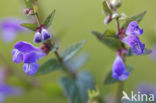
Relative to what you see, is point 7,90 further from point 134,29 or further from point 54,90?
point 134,29

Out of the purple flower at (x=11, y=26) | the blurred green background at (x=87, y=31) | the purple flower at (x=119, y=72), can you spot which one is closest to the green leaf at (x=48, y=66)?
the purple flower at (x=119, y=72)

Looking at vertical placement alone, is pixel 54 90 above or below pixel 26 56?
below

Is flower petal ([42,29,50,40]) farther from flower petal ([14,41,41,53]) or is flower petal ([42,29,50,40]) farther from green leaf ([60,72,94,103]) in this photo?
green leaf ([60,72,94,103])

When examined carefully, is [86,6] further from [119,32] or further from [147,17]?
[119,32]

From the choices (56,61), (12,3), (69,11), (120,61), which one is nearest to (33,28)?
(56,61)

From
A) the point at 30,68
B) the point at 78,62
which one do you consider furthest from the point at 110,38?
the point at 78,62

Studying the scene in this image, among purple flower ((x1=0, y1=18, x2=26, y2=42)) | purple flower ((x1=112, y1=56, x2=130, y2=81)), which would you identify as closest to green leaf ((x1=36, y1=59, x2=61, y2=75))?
purple flower ((x1=112, y1=56, x2=130, y2=81))

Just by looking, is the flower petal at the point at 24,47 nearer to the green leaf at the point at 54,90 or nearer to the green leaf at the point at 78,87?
the green leaf at the point at 78,87
